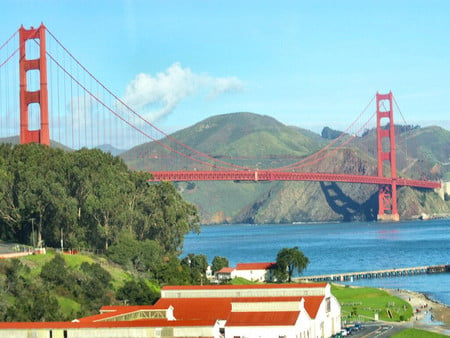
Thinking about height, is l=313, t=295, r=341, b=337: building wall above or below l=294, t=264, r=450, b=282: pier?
below

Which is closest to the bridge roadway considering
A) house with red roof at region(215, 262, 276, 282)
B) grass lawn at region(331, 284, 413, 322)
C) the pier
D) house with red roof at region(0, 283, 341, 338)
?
the pier

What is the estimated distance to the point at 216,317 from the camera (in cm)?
6244

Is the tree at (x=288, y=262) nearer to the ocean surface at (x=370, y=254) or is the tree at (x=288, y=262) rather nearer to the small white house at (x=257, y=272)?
the small white house at (x=257, y=272)

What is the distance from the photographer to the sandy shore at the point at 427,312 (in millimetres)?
72375

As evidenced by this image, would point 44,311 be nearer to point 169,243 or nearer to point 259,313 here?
point 259,313

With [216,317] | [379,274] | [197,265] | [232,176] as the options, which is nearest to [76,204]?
[197,265]

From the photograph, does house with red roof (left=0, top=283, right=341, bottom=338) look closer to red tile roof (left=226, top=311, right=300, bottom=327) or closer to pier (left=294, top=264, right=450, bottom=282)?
red tile roof (left=226, top=311, right=300, bottom=327)

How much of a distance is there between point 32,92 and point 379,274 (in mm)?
39363

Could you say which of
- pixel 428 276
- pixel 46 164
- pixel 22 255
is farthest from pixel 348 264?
pixel 22 255

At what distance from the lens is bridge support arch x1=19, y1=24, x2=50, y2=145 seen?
103 meters

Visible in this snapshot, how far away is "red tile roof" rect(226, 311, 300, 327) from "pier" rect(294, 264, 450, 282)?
48.7 m

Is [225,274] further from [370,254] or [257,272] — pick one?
[370,254]

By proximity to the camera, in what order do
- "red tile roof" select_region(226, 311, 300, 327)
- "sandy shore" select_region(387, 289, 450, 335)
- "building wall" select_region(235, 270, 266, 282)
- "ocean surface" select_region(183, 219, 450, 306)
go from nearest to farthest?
Answer: "red tile roof" select_region(226, 311, 300, 327)
"sandy shore" select_region(387, 289, 450, 335)
"building wall" select_region(235, 270, 266, 282)
"ocean surface" select_region(183, 219, 450, 306)

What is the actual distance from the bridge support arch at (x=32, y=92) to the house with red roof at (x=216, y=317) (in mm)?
38462
